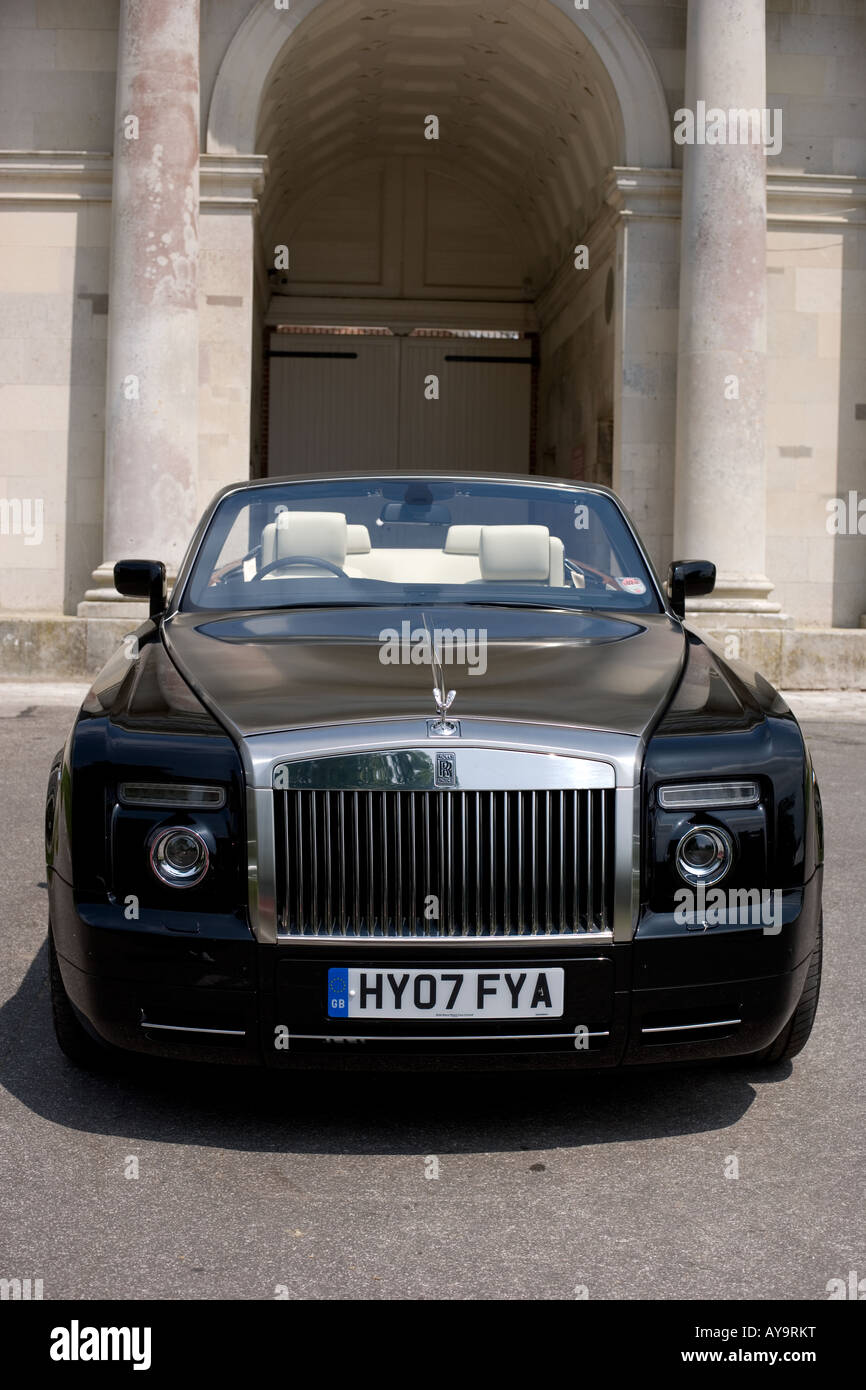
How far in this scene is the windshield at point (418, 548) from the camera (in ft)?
15.2

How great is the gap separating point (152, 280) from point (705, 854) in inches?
474

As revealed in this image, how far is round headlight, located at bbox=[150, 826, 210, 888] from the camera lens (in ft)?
10.3

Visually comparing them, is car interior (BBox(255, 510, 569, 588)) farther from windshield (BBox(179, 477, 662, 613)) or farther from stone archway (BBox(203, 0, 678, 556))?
stone archway (BBox(203, 0, 678, 556))

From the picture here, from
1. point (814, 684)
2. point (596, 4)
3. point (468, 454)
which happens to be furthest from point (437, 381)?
point (814, 684)

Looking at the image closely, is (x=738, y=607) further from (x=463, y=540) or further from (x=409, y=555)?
(x=409, y=555)

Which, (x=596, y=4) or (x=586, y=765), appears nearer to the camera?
(x=586, y=765)

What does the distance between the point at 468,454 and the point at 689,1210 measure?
22.8 meters

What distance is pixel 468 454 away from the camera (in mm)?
25203

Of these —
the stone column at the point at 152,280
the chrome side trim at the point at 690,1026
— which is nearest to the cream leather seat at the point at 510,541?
the chrome side trim at the point at 690,1026

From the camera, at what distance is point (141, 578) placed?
192 inches

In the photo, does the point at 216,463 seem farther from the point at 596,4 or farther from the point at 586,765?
the point at 586,765

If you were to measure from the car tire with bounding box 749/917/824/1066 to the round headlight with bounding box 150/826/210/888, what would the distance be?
4.66ft

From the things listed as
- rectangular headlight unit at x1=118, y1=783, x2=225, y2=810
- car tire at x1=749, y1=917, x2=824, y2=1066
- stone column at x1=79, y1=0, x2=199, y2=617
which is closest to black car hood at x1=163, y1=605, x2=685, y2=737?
rectangular headlight unit at x1=118, y1=783, x2=225, y2=810

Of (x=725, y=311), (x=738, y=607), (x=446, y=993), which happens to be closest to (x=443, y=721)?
(x=446, y=993)
